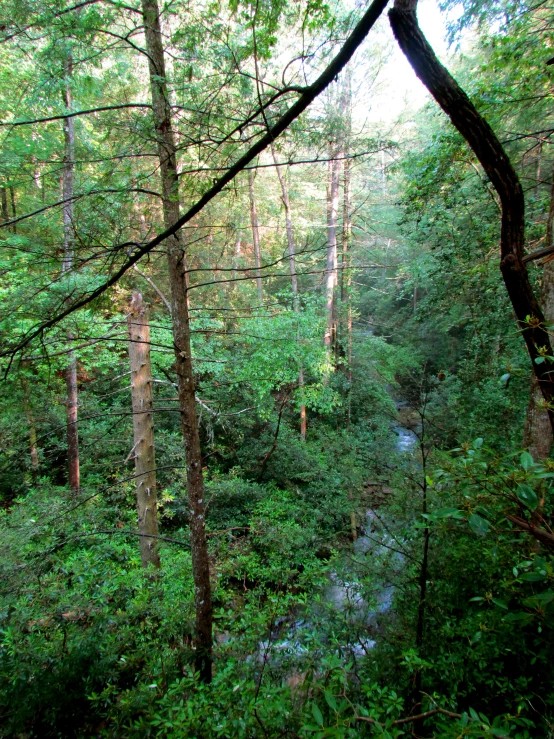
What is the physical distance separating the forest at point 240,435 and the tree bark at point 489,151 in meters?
0.01

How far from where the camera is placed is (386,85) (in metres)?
11.2

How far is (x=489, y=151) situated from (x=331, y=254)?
10.9m

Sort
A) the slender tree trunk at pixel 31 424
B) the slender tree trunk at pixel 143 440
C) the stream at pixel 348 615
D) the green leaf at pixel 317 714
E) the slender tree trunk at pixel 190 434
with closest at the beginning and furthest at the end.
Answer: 1. the green leaf at pixel 317 714
2. the slender tree trunk at pixel 190 434
3. the stream at pixel 348 615
4. the slender tree trunk at pixel 143 440
5. the slender tree trunk at pixel 31 424

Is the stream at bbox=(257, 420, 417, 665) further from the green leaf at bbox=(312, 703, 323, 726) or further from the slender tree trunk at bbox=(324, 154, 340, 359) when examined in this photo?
the slender tree trunk at bbox=(324, 154, 340, 359)

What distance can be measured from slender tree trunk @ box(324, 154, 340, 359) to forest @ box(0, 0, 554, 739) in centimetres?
337

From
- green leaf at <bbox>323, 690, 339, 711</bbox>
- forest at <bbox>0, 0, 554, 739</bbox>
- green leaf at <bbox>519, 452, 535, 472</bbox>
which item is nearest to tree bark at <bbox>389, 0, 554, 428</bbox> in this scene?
forest at <bbox>0, 0, 554, 739</bbox>

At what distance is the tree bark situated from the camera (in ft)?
5.34

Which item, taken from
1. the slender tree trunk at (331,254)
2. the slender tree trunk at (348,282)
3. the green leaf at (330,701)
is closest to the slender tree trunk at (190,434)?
the green leaf at (330,701)

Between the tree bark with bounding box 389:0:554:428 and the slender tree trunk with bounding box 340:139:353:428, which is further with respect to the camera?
the slender tree trunk with bounding box 340:139:353:428

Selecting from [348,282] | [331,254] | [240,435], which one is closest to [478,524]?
[240,435]

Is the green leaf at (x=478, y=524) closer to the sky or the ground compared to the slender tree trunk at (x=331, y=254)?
closer to the ground

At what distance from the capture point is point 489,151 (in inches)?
65.7

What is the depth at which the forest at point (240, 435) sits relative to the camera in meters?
1.70

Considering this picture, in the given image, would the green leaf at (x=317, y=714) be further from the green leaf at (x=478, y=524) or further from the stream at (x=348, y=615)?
the stream at (x=348, y=615)
